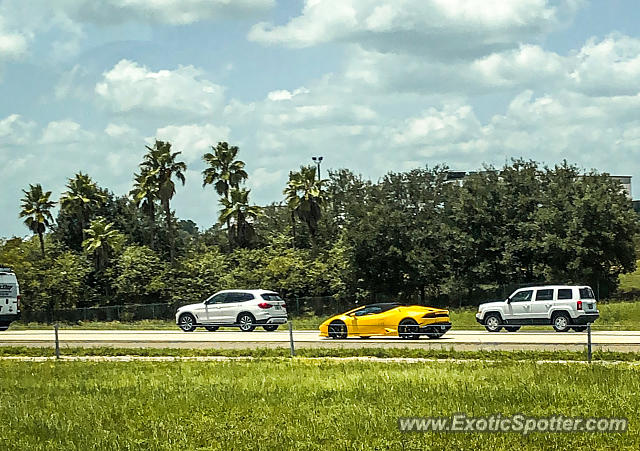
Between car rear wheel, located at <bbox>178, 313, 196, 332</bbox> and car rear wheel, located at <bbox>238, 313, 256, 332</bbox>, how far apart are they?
7.43ft

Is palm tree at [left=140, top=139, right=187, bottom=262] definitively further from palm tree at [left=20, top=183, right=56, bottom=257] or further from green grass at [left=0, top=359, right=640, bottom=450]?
green grass at [left=0, top=359, right=640, bottom=450]

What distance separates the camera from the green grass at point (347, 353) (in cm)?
1989

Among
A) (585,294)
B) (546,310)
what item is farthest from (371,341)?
(585,294)

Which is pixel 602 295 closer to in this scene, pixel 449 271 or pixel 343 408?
pixel 449 271

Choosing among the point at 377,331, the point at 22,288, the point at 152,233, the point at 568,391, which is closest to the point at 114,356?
the point at 377,331

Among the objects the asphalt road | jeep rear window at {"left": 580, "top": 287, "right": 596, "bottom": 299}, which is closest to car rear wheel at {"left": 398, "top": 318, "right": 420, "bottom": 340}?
the asphalt road

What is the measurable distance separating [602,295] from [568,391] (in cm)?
3804

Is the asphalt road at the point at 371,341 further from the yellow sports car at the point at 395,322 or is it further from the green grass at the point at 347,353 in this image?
the green grass at the point at 347,353

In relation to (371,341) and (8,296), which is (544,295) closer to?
(371,341)

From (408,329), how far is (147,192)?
45.8 metres

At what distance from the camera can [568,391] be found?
13523 mm

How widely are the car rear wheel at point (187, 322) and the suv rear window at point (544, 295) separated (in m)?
14.3

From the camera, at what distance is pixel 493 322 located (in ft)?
107

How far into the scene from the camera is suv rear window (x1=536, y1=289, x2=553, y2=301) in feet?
104
